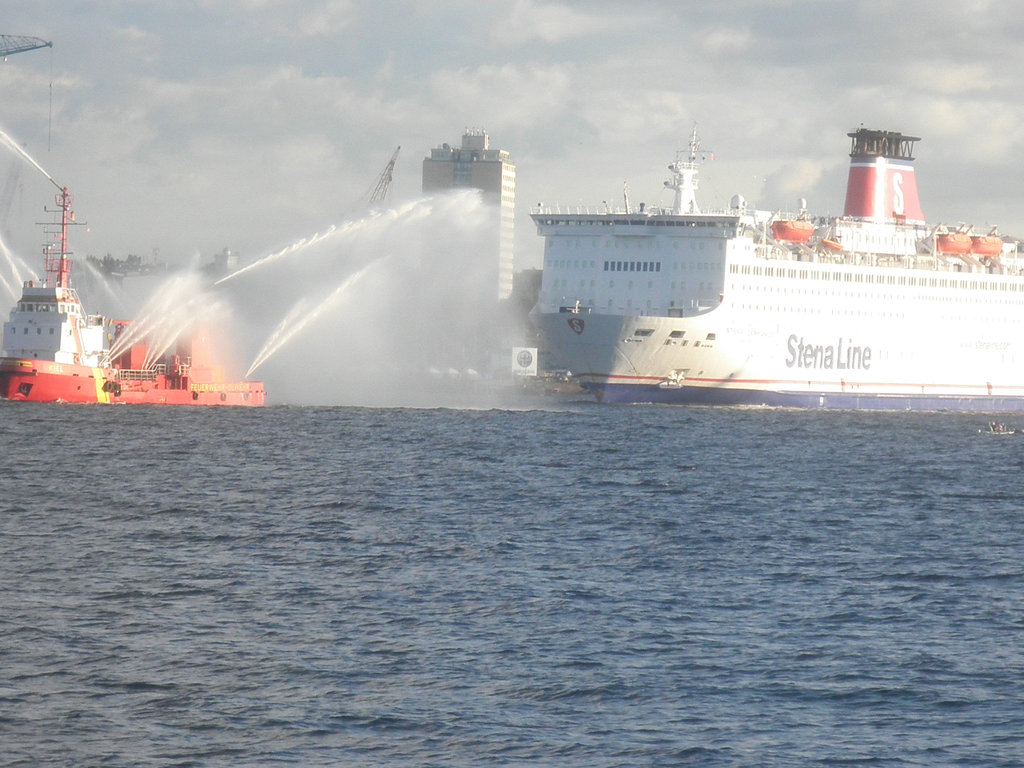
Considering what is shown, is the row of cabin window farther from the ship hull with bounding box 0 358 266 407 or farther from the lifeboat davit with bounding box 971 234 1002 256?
the lifeboat davit with bounding box 971 234 1002 256

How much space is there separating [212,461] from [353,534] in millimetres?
18105

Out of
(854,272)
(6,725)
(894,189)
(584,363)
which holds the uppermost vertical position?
(894,189)

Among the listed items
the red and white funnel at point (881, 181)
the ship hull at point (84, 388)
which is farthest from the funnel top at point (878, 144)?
the ship hull at point (84, 388)

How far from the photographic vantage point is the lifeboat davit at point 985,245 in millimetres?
122312

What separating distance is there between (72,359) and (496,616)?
52.5 meters

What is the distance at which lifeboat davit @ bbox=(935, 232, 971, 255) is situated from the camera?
397 feet

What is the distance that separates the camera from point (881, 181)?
123188mm

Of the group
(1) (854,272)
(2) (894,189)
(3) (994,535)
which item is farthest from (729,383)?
(3) (994,535)

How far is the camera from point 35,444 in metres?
56.2

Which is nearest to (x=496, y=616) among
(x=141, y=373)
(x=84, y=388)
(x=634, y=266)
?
(x=84, y=388)

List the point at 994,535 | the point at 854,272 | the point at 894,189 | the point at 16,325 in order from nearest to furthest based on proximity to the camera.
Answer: the point at 994,535, the point at 16,325, the point at 854,272, the point at 894,189

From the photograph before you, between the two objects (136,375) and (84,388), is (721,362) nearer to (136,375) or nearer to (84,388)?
(136,375)

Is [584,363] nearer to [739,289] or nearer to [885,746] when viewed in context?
[739,289]

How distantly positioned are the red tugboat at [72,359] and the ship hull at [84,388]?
5cm
